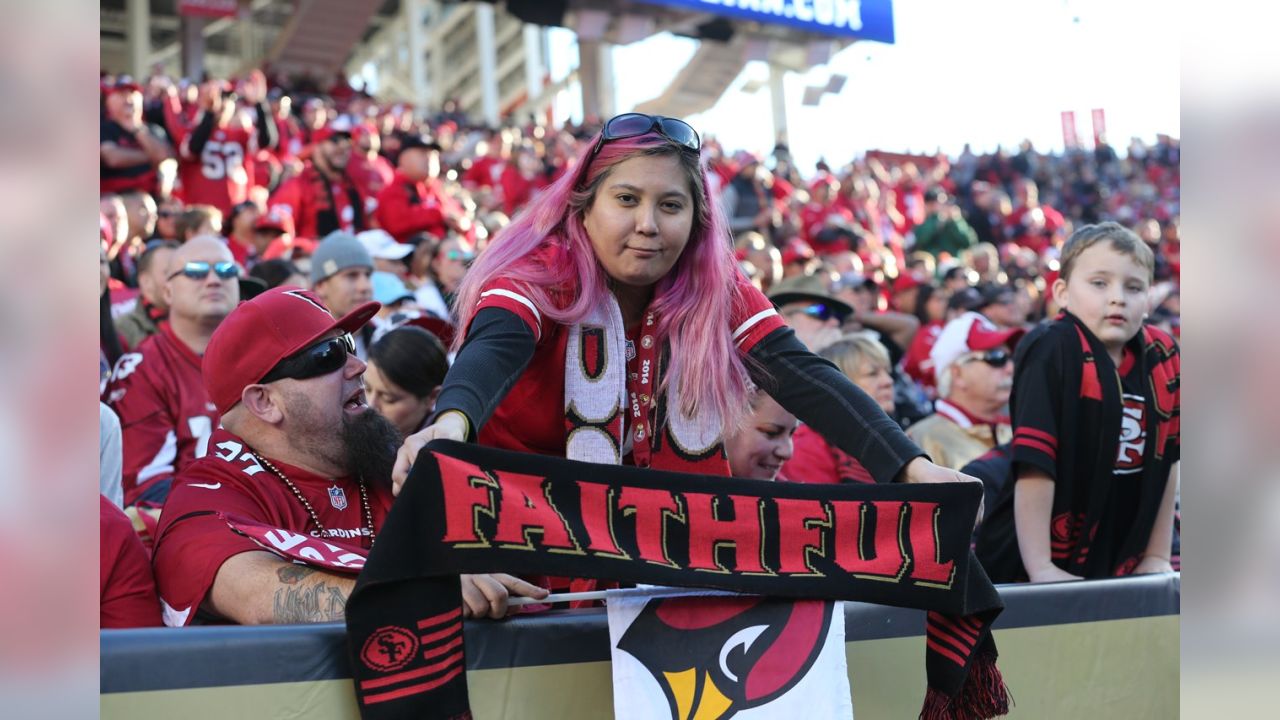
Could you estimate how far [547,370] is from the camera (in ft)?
9.20

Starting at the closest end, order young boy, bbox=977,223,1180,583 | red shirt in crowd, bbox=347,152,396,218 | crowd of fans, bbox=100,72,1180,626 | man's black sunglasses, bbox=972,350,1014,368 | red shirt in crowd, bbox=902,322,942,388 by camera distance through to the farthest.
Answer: young boy, bbox=977,223,1180,583
crowd of fans, bbox=100,72,1180,626
man's black sunglasses, bbox=972,350,1014,368
red shirt in crowd, bbox=902,322,942,388
red shirt in crowd, bbox=347,152,396,218

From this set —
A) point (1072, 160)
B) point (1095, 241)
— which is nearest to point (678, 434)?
point (1095, 241)

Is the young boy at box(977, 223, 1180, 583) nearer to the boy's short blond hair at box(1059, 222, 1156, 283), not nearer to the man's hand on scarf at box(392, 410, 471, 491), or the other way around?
the boy's short blond hair at box(1059, 222, 1156, 283)

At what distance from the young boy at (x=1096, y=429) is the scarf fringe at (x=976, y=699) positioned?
1.05 meters

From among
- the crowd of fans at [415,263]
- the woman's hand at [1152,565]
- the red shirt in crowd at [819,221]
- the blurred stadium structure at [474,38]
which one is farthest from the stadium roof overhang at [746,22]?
the woman's hand at [1152,565]

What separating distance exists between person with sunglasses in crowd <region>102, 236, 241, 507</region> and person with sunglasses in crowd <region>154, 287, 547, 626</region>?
1.77m

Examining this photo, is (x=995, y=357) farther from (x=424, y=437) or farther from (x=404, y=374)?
(x=424, y=437)

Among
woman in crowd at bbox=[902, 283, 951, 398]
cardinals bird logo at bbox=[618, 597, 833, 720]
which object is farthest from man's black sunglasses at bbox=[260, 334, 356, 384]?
woman in crowd at bbox=[902, 283, 951, 398]

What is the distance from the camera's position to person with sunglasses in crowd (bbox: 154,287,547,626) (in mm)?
2619

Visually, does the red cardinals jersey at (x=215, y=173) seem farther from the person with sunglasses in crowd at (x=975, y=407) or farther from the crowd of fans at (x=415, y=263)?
the person with sunglasses in crowd at (x=975, y=407)

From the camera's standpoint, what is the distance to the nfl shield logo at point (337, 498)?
3041 mm

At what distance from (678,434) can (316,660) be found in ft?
3.06

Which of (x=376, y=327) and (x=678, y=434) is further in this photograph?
(x=376, y=327)
